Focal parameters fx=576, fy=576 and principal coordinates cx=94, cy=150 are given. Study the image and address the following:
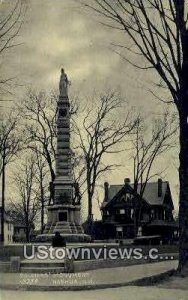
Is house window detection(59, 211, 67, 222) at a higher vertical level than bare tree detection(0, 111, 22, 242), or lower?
lower

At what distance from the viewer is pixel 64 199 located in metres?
25.4

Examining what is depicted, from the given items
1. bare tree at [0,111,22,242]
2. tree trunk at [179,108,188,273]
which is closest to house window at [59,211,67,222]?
bare tree at [0,111,22,242]

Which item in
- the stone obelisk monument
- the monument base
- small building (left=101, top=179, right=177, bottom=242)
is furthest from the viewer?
the monument base

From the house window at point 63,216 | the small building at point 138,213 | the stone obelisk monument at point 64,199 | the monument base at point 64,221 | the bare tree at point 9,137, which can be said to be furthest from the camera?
the house window at point 63,216

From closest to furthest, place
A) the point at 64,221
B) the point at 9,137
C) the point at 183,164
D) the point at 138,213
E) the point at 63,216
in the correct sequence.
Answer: the point at 183,164 → the point at 9,137 → the point at 138,213 → the point at 63,216 → the point at 64,221

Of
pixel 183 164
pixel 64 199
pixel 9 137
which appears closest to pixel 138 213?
pixel 64 199

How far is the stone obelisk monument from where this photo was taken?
74.5 ft

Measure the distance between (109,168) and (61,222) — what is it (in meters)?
10.1

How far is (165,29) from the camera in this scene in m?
12.7

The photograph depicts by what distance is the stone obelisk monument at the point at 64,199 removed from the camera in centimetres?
2272

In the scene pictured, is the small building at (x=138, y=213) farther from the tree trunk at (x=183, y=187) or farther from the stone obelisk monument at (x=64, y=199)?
the tree trunk at (x=183, y=187)

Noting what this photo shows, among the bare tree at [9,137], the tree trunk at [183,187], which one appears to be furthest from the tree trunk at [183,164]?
the bare tree at [9,137]

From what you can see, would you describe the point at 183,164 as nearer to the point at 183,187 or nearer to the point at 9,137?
the point at 183,187

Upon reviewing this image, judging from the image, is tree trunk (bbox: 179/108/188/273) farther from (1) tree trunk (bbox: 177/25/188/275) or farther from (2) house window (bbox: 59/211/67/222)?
(2) house window (bbox: 59/211/67/222)
